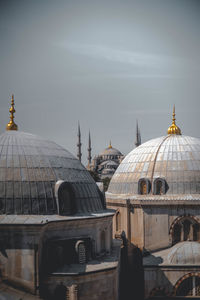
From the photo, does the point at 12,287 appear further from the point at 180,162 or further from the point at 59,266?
the point at 180,162

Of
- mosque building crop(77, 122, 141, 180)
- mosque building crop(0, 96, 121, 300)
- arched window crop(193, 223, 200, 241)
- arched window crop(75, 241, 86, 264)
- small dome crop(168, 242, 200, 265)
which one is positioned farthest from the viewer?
mosque building crop(77, 122, 141, 180)

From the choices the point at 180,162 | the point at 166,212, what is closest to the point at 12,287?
the point at 166,212

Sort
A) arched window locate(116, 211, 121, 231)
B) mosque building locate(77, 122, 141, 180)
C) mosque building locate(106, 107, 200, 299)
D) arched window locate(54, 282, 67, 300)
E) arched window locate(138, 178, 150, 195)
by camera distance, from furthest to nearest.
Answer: mosque building locate(77, 122, 141, 180)
arched window locate(116, 211, 121, 231)
arched window locate(138, 178, 150, 195)
mosque building locate(106, 107, 200, 299)
arched window locate(54, 282, 67, 300)

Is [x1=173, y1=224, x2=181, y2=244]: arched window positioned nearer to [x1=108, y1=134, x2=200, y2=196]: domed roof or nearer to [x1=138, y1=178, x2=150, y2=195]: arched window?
[x1=108, y1=134, x2=200, y2=196]: domed roof

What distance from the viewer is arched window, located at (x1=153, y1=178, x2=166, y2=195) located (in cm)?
2336

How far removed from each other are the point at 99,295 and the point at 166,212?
7.79 meters

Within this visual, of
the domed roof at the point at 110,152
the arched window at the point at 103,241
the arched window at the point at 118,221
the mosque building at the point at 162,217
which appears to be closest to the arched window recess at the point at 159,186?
the mosque building at the point at 162,217

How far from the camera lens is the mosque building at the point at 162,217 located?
20.3 m

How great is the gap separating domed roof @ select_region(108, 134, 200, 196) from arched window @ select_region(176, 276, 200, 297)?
5.20 m

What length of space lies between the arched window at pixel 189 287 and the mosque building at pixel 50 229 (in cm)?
389

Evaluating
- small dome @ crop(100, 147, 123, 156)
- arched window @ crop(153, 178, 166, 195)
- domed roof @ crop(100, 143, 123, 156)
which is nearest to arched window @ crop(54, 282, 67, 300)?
arched window @ crop(153, 178, 166, 195)

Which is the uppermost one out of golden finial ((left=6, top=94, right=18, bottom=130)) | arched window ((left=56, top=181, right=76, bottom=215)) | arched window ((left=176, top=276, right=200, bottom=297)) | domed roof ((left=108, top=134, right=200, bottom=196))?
golden finial ((left=6, top=94, right=18, bottom=130))

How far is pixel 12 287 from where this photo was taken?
14.7 metres

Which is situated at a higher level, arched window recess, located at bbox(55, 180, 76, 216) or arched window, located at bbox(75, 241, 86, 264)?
arched window recess, located at bbox(55, 180, 76, 216)
